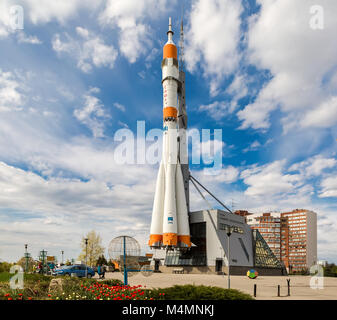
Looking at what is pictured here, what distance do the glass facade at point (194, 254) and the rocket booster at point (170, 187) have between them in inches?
274

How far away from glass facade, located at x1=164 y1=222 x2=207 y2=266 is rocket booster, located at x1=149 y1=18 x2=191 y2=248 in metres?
6.96

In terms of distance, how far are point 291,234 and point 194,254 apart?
3852 inches

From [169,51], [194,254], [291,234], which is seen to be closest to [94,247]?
[194,254]

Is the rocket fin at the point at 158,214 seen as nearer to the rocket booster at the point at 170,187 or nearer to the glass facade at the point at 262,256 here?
the rocket booster at the point at 170,187

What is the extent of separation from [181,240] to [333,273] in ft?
115

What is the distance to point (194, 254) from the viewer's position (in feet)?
196

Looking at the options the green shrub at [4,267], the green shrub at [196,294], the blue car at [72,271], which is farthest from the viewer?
the blue car at [72,271]

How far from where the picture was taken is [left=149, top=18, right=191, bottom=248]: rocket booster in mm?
51000

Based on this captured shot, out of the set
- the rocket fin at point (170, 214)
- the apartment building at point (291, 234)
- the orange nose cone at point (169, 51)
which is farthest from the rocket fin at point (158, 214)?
the apartment building at point (291, 234)

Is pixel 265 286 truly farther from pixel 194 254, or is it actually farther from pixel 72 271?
pixel 194 254

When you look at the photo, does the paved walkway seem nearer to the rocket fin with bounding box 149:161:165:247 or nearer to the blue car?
the blue car

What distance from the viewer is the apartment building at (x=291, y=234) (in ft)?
445
